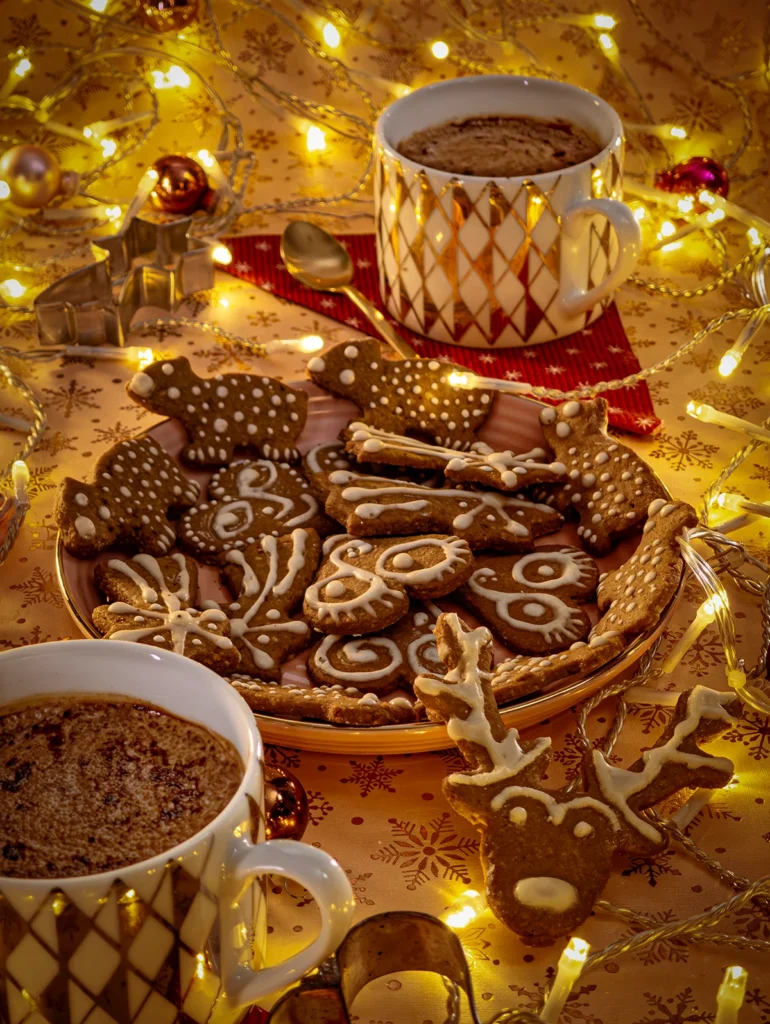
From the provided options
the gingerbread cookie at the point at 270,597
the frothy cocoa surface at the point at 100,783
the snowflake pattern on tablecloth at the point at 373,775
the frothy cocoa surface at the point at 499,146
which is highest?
the frothy cocoa surface at the point at 100,783

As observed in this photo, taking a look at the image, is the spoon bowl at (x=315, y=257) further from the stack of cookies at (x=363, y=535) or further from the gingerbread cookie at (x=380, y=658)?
the gingerbread cookie at (x=380, y=658)

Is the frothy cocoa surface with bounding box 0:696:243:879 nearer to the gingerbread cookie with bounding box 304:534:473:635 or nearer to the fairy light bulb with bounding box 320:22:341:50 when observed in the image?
the gingerbread cookie with bounding box 304:534:473:635

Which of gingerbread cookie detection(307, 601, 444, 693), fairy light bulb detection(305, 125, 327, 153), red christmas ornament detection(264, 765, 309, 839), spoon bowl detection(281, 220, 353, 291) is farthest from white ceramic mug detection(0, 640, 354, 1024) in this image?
fairy light bulb detection(305, 125, 327, 153)

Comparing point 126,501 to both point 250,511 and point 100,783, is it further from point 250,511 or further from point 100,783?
point 100,783

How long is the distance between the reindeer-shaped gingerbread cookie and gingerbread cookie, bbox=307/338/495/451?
373 millimetres

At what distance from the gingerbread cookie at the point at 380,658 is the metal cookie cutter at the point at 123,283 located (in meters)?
0.66

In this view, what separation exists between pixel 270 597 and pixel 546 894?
36cm

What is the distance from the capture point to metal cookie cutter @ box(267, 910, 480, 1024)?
2.10ft

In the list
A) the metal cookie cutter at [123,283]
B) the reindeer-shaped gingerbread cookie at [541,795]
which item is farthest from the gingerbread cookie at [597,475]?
the metal cookie cutter at [123,283]

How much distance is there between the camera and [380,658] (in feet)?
3.03

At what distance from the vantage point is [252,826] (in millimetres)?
622

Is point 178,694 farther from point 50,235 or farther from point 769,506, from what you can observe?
point 50,235

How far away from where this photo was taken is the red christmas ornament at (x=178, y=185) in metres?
1.63

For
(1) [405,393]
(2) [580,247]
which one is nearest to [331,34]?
(2) [580,247]
